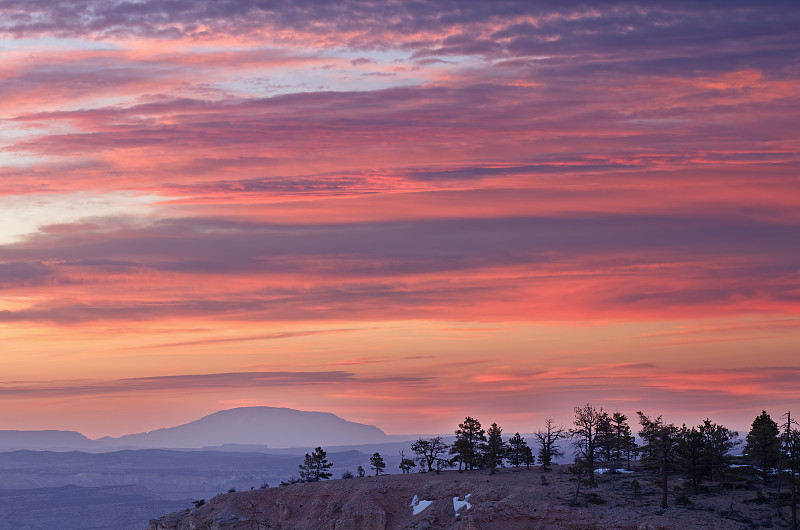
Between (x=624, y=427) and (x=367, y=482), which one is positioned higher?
(x=624, y=427)

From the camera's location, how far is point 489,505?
387 feet

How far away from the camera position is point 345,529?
5177 inches

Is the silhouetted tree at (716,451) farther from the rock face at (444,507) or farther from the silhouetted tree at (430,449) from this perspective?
the silhouetted tree at (430,449)

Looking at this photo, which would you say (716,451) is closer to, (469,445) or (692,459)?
(692,459)

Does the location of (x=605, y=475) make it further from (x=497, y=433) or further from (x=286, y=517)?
(x=286, y=517)

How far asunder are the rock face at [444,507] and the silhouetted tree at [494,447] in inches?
269

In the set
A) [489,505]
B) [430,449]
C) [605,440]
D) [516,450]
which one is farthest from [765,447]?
[430,449]

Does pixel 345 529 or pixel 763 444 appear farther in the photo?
pixel 345 529

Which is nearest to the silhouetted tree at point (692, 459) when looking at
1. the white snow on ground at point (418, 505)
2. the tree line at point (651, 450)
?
the tree line at point (651, 450)

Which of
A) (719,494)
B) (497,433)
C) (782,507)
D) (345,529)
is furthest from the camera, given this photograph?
(497,433)

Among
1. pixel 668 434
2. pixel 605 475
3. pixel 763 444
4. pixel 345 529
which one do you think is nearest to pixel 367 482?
pixel 345 529

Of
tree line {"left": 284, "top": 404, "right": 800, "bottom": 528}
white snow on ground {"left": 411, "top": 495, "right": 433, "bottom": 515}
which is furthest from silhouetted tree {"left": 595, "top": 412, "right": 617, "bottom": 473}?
white snow on ground {"left": 411, "top": 495, "right": 433, "bottom": 515}

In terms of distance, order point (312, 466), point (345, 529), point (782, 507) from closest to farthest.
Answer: point (782, 507)
point (345, 529)
point (312, 466)

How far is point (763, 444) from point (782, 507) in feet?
40.8
